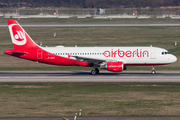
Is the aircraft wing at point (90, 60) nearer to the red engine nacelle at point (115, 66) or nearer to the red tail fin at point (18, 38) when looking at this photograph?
the red engine nacelle at point (115, 66)

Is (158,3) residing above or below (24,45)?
above

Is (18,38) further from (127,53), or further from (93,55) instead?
(127,53)

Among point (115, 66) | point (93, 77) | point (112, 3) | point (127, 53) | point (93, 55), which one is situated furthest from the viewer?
point (112, 3)

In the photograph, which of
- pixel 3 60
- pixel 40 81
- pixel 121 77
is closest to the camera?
pixel 40 81

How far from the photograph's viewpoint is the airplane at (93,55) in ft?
146

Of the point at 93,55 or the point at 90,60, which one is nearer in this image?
the point at 90,60

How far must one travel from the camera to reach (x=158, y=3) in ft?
545

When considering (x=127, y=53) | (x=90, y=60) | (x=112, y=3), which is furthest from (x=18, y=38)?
(x=112, y=3)

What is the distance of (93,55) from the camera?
148ft

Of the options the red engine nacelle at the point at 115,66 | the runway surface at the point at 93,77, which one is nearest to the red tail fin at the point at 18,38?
the runway surface at the point at 93,77

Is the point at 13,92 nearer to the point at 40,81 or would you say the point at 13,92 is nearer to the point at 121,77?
the point at 40,81

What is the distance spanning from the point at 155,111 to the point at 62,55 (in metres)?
23.5

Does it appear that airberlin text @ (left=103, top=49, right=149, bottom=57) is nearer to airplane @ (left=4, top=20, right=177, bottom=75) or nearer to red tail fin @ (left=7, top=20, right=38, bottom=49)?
airplane @ (left=4, top=20, right=177, bottom=75)

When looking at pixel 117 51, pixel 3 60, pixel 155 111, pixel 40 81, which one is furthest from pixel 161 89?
pixel 3 60
